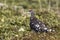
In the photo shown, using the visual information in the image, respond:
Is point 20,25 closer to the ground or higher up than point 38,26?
closer to the ground

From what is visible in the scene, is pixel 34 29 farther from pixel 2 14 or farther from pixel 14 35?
pixel 2 14

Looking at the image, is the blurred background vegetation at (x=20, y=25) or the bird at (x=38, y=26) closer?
the blurred background vegetation at (x=20, y=25)

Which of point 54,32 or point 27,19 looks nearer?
Result: point 54,32

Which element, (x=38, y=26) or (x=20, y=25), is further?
(x=20, y=25)

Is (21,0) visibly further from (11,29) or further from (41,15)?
(11,29)

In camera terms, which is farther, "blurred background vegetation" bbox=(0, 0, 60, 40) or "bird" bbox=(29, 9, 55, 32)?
"bird" bbox=(29, 9, 55, 32)

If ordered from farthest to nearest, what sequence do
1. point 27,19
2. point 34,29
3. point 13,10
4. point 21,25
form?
point 13,10 < point 27,19 < point 21,25 < point 34,29

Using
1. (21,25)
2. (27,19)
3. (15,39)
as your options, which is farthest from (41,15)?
(15,39)

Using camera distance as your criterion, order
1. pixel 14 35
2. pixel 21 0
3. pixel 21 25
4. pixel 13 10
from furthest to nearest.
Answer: pixel 21 0 → pixel 13 10 → pixel 21 25 → pixel 14 35

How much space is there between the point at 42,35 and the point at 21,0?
81.5 ft

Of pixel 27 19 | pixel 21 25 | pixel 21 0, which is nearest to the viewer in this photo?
pixel 21 25

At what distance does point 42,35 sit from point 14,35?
1.84 m

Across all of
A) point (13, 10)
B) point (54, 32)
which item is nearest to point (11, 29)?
point (54, 32)

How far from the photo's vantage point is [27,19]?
53.3 feet
